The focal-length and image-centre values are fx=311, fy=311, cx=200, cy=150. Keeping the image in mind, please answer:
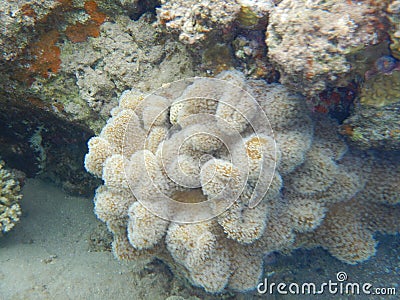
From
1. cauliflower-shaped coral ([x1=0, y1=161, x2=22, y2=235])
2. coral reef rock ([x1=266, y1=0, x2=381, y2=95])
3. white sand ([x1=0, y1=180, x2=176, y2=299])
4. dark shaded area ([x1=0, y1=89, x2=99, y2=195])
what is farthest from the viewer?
cauliflower-shaped coral ([x1=0, y1=161, x2=22, y2=235])

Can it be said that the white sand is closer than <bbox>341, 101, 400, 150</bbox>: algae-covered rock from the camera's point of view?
No

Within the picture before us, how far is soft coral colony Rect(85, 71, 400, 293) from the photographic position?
2.49 meters

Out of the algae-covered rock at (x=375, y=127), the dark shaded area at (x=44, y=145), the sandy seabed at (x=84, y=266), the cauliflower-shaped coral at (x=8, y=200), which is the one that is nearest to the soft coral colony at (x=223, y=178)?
the algae-covered rock at (x=375, y=127)

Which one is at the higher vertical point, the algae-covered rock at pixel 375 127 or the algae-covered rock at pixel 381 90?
the algae-covered rock at pixel 381 90

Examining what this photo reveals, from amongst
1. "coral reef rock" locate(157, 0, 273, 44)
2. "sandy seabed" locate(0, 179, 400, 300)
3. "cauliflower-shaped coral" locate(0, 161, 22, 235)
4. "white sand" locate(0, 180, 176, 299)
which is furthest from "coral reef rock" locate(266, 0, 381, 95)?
"cauliflower-shaped coral" locate(0, 161, 22, 235)

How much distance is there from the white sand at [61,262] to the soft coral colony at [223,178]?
883 millimetres

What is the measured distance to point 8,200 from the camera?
12.9ft

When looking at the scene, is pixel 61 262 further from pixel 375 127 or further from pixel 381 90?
pixel 381 90

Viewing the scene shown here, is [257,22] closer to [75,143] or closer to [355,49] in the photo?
[355,49]

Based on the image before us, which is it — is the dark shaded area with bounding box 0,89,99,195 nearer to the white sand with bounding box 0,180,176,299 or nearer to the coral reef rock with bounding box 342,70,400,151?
the white sand with bounding box 0,180,176,299

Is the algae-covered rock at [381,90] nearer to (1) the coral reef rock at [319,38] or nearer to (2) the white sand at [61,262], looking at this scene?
(1) the coral reef rock at [319,38]

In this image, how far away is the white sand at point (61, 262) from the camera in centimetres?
334

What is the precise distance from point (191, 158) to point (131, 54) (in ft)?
4.31

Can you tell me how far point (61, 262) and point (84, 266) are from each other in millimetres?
280
